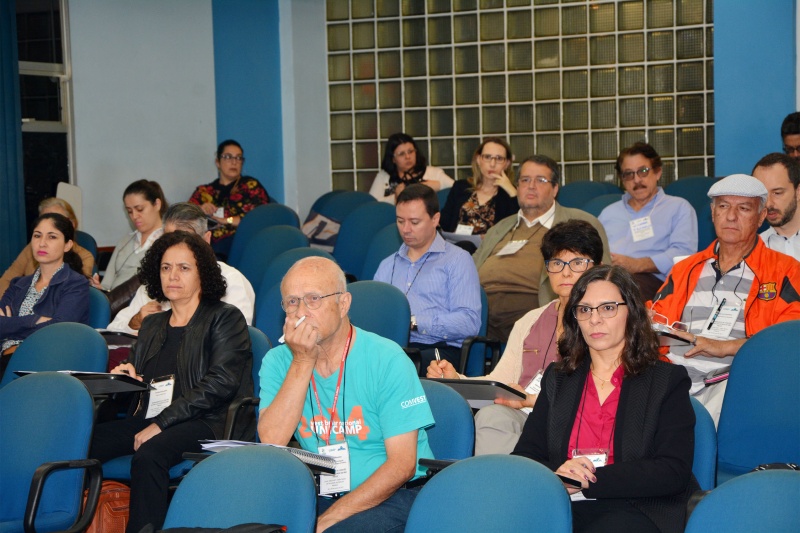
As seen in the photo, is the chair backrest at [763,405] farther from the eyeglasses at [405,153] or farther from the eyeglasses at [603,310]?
the eyeglasses at [405,153]

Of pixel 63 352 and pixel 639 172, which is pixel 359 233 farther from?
pixel 63 352

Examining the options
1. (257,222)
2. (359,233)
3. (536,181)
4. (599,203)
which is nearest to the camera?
(536,181)

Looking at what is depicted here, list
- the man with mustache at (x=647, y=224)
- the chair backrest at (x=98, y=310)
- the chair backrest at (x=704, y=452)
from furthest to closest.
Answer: the man with mustache at (x=647, y=224) < the chair backrest at (x=98, y=310) < the chair backrest at (x=704, y=452)

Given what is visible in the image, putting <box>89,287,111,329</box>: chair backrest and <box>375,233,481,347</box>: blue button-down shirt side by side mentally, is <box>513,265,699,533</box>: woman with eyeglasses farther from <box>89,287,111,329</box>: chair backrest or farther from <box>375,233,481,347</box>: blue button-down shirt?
<box>89,287,111,329</box>: chair backrest

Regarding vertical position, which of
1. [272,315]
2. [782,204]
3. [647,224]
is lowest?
[272,315]

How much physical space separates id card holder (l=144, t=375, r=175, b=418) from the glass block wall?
483 centimetres

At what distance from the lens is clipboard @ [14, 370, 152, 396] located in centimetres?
339

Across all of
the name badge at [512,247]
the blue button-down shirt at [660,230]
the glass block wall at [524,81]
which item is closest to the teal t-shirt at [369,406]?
the name badge at [512,247]

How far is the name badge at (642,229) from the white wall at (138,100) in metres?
4.03

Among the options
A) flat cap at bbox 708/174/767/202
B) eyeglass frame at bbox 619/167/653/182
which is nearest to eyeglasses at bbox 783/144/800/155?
eyeglass frame at bbox 619/167/653/182

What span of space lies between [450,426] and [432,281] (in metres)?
1.96

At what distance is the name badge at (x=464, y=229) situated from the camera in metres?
5.96

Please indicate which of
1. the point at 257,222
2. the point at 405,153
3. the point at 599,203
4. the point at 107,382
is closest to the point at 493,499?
the point at 107,382

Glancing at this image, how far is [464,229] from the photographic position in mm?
5977
